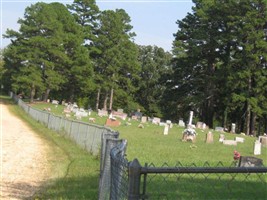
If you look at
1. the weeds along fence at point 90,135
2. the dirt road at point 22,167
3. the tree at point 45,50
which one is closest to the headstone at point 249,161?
the weeds along fence at point 90,135

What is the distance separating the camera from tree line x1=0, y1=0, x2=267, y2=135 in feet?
159

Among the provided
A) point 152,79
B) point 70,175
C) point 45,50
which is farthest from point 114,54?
point 70,175

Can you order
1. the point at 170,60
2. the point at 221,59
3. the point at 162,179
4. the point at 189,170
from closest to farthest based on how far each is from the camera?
the point at 189,170, the point at 162,179, the point at 221,59, the point at 170,60

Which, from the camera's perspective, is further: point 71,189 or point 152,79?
point 152,79

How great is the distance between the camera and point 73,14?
6969 cm

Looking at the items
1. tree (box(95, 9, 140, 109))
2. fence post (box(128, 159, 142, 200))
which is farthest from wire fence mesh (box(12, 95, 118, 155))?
tree (box(95, 9, 140, 109))

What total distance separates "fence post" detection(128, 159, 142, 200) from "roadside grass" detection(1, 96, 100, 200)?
5.81 meters

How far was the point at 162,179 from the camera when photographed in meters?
10.3

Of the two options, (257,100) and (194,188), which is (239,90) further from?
(194,188)

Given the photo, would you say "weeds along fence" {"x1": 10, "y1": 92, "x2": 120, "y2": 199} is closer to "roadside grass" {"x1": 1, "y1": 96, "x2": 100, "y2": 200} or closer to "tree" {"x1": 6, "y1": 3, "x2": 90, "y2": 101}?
"roadside grass" {"x1": 1, "y1": 96, "x2": 100, "y2": 200}

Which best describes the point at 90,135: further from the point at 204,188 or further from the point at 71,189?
the point at 204,188

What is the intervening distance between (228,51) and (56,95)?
113 feet

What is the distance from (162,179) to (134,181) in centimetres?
725

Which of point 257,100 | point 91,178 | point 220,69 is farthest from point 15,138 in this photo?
point 220,69
